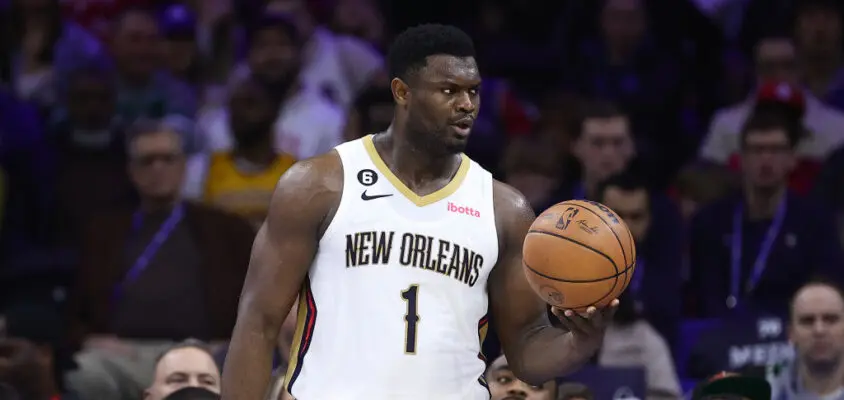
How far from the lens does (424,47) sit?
5.36m

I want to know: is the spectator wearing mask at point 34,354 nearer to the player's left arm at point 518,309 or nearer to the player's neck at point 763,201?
the player's left arm at point 518,309

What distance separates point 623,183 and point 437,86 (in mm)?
3689

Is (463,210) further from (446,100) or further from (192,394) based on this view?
(192,394)

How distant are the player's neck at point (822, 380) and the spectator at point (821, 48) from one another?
2.75m

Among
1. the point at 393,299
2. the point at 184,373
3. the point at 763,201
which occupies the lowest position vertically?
the point at 184,373

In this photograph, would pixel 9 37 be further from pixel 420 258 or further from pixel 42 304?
pixel 420 258

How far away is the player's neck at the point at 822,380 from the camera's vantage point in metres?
7.99

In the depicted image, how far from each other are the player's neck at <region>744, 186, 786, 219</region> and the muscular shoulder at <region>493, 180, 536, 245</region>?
383cm

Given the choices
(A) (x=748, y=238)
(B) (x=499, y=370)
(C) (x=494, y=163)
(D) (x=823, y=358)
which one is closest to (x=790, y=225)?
(A) (x=748, y=238)

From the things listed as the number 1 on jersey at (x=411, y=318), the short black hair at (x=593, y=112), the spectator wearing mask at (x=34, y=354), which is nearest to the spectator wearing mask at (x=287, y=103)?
the short black hair at (x=593, y=112)

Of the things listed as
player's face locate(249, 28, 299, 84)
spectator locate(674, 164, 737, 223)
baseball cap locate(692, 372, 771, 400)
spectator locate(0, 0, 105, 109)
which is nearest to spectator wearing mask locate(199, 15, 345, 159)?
player's face locate(249, 28, 299, 84)

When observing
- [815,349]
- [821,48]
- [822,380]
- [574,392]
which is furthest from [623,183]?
[821,48]

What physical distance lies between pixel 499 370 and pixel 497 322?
1780 millimetres

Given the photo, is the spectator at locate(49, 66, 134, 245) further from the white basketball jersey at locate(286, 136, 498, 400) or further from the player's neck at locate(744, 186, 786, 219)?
the white basketball jersey at locate(286, 136, 498, 400)
